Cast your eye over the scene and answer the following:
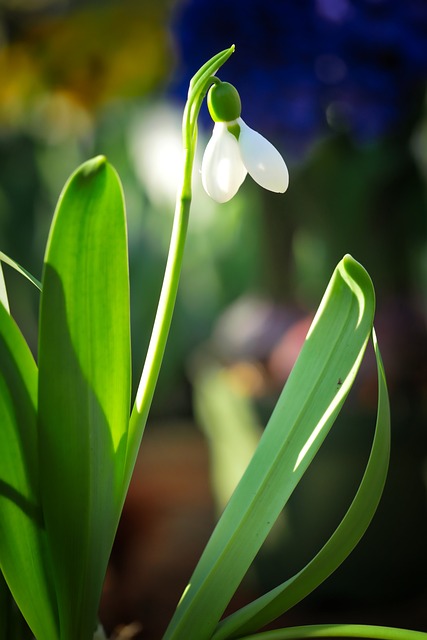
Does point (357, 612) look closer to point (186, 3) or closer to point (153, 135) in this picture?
point (186, 3)

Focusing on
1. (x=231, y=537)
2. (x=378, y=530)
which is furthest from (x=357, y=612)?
(x=231, y=537)

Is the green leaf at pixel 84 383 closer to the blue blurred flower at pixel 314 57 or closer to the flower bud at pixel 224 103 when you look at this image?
the flower bud at pixel 224 103

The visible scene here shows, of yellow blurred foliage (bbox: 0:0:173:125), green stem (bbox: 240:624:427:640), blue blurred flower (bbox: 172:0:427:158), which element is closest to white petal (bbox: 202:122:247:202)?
green stem (bbox: 240:624:427:640)

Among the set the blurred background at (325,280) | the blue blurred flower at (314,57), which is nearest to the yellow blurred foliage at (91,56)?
the blurred background at (325,280)

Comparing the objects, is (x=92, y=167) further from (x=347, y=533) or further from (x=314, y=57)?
(x=314, y=57)

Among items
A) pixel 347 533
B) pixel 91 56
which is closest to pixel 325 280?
pixel 91 56

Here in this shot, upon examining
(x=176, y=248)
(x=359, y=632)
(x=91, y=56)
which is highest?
(x=91, y=56)
